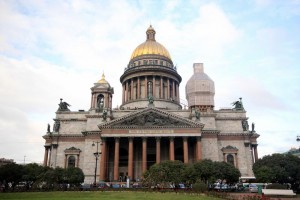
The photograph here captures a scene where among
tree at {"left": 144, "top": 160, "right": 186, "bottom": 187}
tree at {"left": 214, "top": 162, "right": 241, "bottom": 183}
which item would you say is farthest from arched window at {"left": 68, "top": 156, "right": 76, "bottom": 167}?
tree at {"left": 214, "top": 162, "right": 241, "bottom": 183}

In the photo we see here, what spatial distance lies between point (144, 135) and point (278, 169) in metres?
21.8

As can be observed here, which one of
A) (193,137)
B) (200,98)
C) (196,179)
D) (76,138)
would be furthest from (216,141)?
(76,138)

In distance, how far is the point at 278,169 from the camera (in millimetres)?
41969

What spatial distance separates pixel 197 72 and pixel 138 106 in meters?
15.8

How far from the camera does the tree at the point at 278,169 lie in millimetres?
41719

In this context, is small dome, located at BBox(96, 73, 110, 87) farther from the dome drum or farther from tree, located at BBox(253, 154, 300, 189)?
tree, located at BBox(253, 154, 300, 189)

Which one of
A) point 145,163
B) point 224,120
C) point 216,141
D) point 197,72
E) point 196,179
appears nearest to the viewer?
point 196,179

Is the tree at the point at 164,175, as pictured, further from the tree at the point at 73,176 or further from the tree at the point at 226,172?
the tree at the point at 73,176

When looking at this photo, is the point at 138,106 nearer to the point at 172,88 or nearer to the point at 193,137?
the point at 172,88

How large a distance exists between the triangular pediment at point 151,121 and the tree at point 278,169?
42.6 ft

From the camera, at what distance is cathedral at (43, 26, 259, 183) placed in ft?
175

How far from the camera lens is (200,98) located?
220ft

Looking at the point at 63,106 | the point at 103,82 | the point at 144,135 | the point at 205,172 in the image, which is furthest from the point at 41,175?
the point at 103,82

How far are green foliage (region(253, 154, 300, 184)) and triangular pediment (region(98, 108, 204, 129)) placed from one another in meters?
13.0
